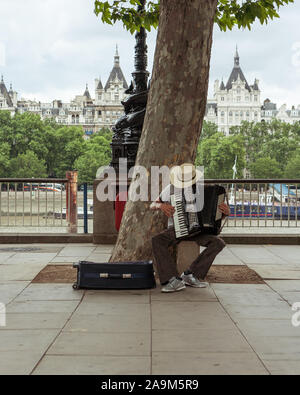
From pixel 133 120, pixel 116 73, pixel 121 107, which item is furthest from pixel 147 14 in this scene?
pixel 116 73

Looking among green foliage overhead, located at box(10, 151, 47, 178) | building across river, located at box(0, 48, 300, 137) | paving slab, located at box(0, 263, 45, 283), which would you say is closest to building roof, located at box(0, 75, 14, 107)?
building across river, located at box(0, 48, 300, 137)

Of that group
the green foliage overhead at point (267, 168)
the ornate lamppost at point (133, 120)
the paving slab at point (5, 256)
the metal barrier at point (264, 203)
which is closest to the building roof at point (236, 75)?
the green foliage overhead at point (267, 168)

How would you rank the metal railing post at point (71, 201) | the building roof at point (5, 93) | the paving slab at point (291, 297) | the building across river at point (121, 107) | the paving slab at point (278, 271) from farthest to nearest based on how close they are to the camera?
the building across river at point (121, 107) → the building roof at point (5, 93) → the metal railing post at point (71, 201) → the paving slab at point (278, 271) → the paving slab at point (291, 297)

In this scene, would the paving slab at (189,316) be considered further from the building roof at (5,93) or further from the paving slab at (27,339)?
the building roof at (5,93)

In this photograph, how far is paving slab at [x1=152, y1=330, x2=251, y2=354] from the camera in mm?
4238

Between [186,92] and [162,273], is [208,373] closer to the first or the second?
[162,273]

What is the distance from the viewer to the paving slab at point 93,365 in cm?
366

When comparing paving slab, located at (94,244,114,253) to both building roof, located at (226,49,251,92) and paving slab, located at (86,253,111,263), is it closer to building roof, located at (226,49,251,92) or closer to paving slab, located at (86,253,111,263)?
paving slab, located at (86,253,111,263)

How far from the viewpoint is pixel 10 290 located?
22.1 ft

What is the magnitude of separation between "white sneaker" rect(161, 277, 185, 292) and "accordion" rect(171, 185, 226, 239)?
1.75 feet

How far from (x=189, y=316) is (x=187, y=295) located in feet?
3.41

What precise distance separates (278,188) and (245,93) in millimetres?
163089

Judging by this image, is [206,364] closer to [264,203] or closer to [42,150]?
[264,203]

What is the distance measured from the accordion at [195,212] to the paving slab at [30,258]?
3.14 metres
